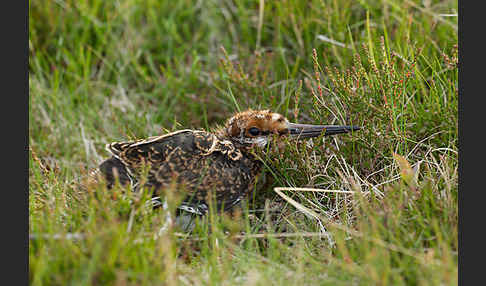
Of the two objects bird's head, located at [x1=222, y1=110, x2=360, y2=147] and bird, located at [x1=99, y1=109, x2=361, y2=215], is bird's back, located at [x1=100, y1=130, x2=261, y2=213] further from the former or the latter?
bird's head, located at [x1=222, y1=110, x2=360, y2=147]

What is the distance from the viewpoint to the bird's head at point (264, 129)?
3.44m

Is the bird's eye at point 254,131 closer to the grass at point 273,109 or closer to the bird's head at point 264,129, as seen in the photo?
the bird's head at point 264,129

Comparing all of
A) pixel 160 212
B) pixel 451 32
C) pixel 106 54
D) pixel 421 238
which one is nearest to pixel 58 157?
pixel 106 54

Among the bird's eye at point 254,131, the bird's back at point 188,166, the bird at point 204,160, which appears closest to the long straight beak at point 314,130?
the bird at point 204,160

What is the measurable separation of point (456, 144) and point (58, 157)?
290 centimetres

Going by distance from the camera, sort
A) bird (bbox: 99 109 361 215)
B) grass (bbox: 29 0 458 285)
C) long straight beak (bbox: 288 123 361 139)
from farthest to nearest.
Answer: long straight beak (bbox: 288 123 361 139) < bird (bbox: 99 109 361 215) < grass (bbox: 29 0 458 285)

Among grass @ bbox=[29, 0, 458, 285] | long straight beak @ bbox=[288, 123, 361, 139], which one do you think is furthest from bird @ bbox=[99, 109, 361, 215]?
grass @ bbox=[29, 0, 458, 285]

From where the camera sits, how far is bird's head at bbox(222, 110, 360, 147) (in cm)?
344

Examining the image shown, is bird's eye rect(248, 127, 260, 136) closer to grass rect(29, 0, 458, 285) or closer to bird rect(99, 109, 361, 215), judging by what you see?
bird rect(99, 109, 361, 215)

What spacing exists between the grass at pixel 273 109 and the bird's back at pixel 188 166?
0.56 feet

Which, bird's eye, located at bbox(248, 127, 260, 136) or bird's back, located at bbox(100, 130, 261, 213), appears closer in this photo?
bird's back, located at bbox(100, 130, 261, 213)

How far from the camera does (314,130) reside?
11.2 feet

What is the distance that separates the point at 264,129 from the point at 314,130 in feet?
1.04

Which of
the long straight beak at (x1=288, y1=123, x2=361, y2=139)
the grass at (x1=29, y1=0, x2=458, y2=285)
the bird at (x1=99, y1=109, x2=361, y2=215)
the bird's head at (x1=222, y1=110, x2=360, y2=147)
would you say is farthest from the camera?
the bird's head at (x1=222, y1=110, x2=360, y2=147)
